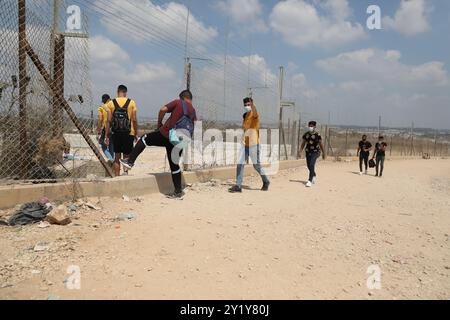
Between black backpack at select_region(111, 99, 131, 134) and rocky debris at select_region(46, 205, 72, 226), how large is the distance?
2.17 m

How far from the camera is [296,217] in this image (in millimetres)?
5441

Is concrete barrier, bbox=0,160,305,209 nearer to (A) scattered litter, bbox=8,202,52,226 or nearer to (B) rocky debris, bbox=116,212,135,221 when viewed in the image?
(A) scattered litter, bbox=8,202,52,226

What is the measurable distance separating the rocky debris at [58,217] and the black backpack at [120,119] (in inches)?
85.3

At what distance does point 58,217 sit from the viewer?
436 centimetres

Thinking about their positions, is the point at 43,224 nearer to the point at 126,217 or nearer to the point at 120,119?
the point at 126,217

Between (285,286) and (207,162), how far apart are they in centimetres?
645

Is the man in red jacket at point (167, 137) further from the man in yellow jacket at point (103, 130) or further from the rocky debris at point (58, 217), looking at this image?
the rocky debris at point (58, 217)

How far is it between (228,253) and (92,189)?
Answer: 2.51m

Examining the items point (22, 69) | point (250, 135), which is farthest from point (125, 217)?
point (250, 135)

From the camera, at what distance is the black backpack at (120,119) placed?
6.27m

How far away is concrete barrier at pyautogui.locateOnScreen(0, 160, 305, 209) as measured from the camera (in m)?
4.75

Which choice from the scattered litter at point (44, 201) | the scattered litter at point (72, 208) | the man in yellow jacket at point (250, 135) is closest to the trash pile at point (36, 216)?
the scattered litter at point (44, 201)
